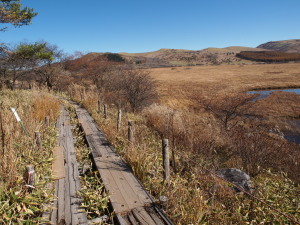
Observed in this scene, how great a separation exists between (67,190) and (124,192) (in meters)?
1.08

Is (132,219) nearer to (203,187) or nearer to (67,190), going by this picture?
(67,190)

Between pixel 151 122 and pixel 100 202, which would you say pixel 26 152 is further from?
pixel 151 122

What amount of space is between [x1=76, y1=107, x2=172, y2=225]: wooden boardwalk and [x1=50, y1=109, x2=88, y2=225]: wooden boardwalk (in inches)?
20.4

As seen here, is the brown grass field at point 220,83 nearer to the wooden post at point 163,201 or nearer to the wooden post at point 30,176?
the wooden post at point 163,201

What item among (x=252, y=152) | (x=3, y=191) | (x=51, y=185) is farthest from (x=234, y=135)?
(x=3, y=191)

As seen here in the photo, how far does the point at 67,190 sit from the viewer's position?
3.66 meters

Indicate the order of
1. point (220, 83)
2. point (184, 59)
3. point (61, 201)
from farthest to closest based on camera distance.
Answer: point (184, 59) < point (220, 83) < point (61, 201)

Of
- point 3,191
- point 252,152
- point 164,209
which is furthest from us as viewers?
point 252,152

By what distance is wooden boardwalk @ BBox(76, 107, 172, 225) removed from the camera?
300 centimetres

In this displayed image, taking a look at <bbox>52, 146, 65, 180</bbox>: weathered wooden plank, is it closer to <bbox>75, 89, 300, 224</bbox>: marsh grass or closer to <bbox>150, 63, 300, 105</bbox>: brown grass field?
<bbox>75, 89, 300, 224</bbox>: marsh grass

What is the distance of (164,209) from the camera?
10.7ft

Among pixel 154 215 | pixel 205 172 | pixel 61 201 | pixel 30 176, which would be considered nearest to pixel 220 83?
pixel 205 172

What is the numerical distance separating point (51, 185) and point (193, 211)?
8.75 feet

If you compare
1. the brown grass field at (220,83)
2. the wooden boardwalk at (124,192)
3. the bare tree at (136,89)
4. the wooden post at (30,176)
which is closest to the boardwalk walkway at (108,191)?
the wooden boardwalk at (124,192)
